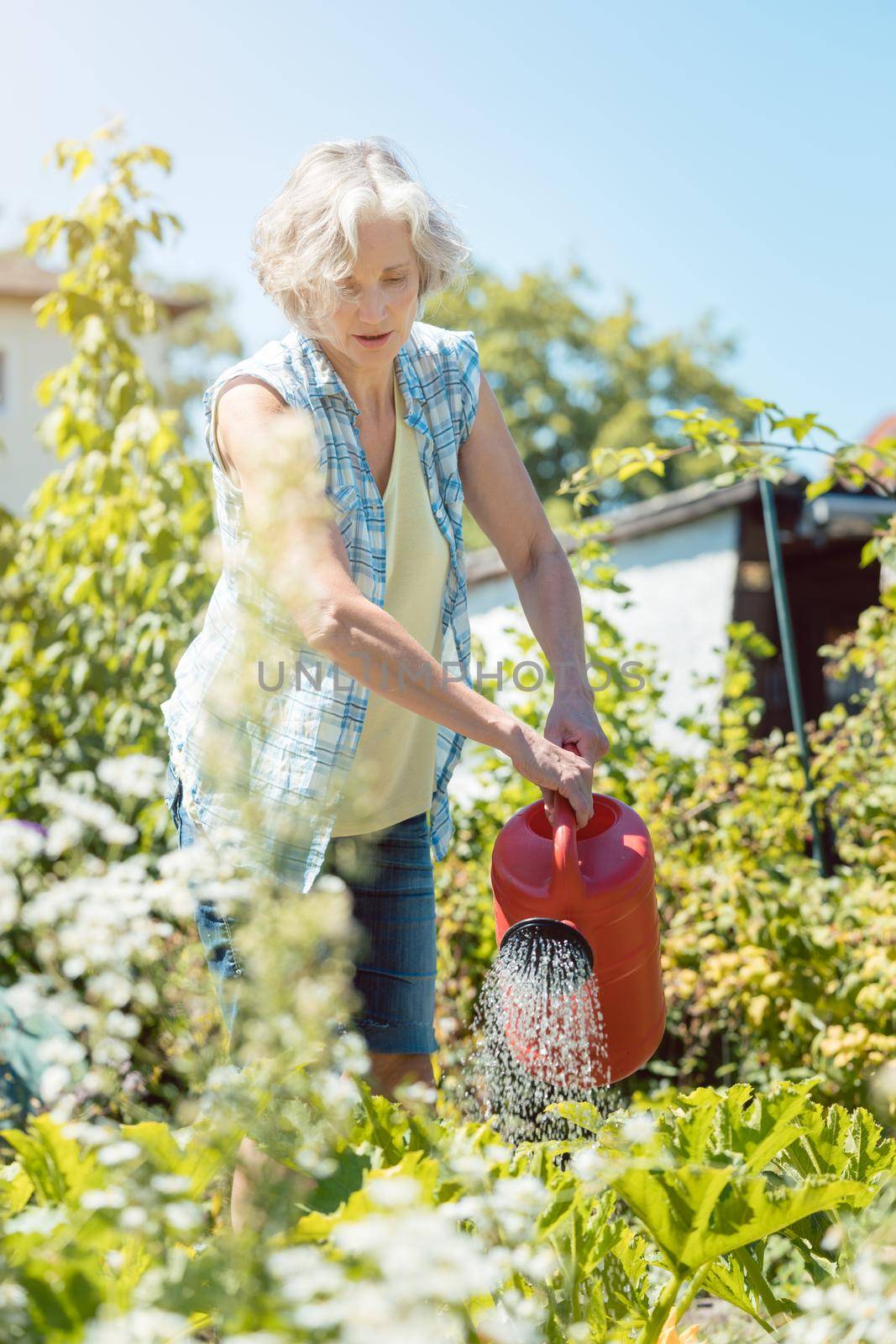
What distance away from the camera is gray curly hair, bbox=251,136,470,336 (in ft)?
5.09

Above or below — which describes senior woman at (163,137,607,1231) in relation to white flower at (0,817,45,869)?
above

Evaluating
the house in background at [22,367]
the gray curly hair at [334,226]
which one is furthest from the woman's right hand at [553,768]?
the house in background at [22,367]

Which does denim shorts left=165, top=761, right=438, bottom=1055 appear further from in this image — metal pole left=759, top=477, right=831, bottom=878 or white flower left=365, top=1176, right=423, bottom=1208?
metal pole left=759, top=477, right=831, bottom=878

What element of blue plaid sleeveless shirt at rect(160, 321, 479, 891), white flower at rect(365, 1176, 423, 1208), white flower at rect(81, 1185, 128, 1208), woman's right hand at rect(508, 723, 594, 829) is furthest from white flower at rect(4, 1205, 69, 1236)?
woman's right hand at rect(508, 723, 594, 829)

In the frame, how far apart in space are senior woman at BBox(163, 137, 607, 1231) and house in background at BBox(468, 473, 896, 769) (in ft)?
12.0

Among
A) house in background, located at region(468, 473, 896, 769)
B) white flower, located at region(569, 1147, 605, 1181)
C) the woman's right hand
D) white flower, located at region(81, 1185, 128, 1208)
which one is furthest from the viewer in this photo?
house in background, located at region(468, 473, 896, 769)

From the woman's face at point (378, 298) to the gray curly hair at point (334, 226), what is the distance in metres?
0.01

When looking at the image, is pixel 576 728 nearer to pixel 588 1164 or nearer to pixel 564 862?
pixel 564 862

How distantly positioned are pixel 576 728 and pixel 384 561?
0.33m

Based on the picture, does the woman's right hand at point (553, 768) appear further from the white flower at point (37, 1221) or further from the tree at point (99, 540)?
the tree at point (99, 540)

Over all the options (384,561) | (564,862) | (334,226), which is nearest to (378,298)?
(334,226)

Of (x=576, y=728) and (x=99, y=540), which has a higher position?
(x=99, y=540)

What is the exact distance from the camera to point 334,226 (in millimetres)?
1551

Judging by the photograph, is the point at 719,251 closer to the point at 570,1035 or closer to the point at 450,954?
the point at 450,954
